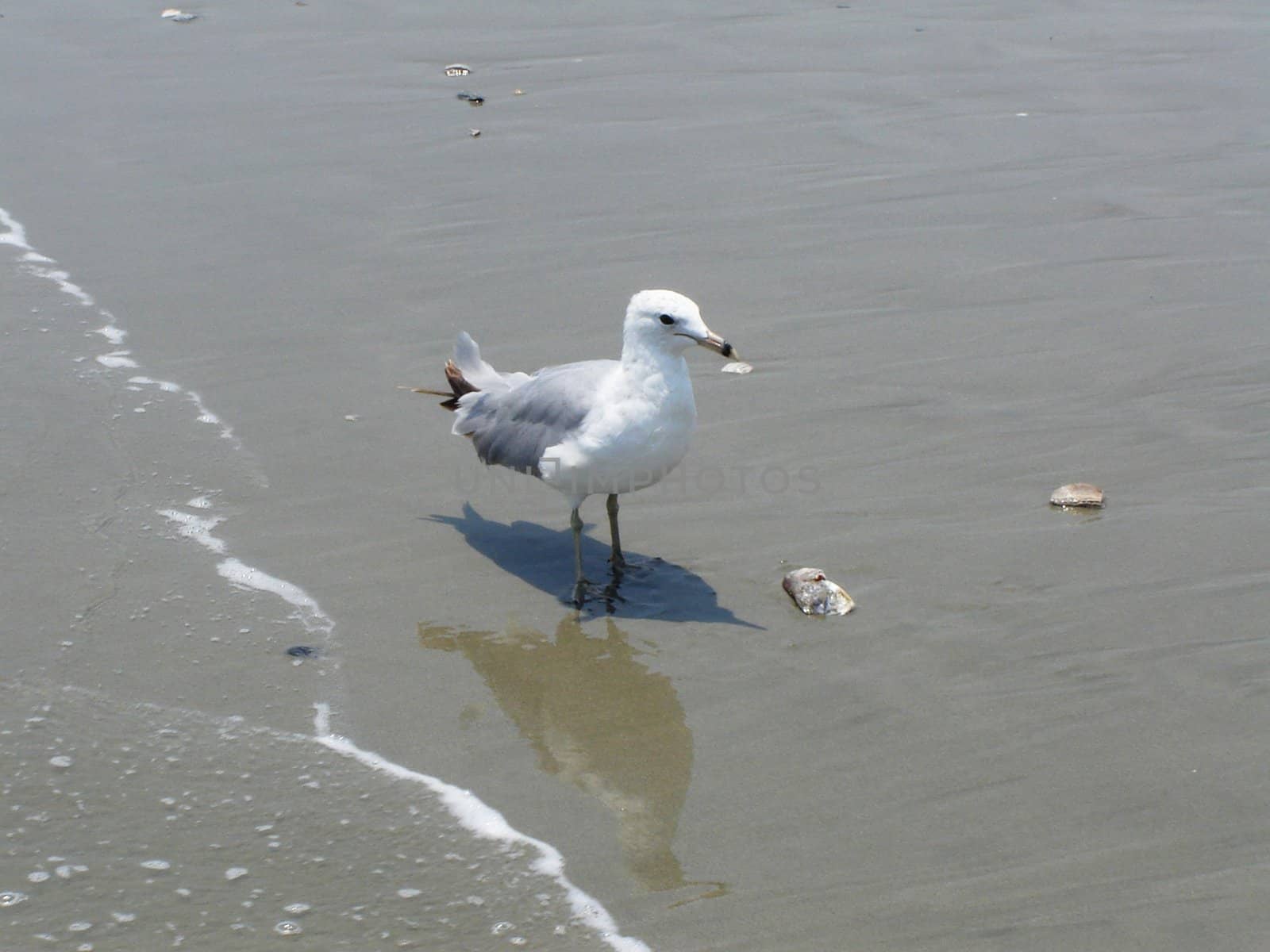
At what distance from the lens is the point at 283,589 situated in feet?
17.0

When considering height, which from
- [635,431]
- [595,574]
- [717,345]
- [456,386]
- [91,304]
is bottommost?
[595,574]

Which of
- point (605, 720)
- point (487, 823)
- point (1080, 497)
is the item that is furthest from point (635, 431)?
point (1080, 497)

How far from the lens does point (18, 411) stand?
6.34 meters

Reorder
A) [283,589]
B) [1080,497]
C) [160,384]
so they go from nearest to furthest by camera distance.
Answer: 1. [283,589]
2. [1080,497]
3. [160,384]

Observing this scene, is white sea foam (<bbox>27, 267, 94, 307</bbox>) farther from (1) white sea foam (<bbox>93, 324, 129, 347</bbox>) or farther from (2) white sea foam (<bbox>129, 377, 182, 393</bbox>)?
(2) white sea foam (<bbox>129, 377, 182, 393</bbox>)

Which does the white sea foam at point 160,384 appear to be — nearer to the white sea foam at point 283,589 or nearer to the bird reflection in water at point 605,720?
the white sea foam at point 283,589

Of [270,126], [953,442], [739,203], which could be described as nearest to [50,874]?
[953,442]

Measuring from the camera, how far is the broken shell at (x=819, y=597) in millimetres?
4922

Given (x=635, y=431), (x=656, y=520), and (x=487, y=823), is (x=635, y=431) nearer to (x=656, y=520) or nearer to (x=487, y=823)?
(x=656, y=520)

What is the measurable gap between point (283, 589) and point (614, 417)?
1.31 meters

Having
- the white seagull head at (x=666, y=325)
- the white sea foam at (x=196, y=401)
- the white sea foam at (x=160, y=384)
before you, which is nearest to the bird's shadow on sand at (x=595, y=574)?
the white seagull head at (x=666, y=325)

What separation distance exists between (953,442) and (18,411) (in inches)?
155

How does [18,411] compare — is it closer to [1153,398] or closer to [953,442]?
[953,442]

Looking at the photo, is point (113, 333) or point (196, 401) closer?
point (196, 401)
